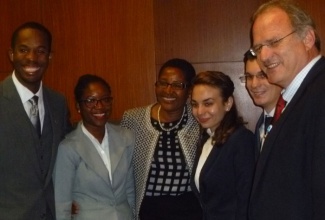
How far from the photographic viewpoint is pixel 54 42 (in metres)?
3.68

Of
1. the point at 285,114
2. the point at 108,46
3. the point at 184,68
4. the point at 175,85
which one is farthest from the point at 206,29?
the point at 285,114

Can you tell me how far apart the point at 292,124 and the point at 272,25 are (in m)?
0.42

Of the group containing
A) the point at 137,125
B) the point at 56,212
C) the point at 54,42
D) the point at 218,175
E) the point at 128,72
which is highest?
the point at 54,42

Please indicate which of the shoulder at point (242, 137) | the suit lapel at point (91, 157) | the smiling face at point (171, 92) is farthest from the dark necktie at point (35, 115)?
the shoulder at point (242, 137)

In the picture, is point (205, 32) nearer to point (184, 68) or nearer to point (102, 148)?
point (184, 68)

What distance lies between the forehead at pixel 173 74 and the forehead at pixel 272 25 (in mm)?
1001

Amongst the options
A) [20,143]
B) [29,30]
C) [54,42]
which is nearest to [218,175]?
[20,143]

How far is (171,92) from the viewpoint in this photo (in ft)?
8.42

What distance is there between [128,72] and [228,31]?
0.94 m

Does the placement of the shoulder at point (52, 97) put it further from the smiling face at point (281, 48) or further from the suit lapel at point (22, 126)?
the smiling face at point (281, 48)

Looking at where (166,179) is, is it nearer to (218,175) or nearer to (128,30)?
(218,175)

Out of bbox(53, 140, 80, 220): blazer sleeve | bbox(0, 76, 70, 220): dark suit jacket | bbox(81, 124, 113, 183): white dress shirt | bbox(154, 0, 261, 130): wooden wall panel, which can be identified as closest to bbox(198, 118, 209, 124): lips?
bbox(81, 124, 113, 183): white dress shirt

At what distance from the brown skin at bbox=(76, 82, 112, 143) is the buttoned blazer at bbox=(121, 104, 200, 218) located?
0.26m

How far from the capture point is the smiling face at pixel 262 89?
2330mm
